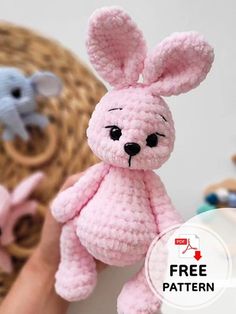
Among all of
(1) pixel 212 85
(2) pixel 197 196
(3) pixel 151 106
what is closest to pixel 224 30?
(1) pixel 212 85

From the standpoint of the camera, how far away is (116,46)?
14.0 inches

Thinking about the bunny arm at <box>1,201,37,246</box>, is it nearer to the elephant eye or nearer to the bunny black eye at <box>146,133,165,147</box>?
the elephant eye

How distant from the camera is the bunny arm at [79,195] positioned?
37cm

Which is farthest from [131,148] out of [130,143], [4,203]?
[4,203]

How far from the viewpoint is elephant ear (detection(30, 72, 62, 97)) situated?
568mm

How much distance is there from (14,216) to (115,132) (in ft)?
0.90

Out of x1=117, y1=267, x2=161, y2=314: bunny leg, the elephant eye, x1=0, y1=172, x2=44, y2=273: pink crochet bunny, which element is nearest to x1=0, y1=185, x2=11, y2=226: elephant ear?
x1=0, y1=172, x2=44, y2=273: pink crochet bunny

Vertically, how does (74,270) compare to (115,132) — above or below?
below

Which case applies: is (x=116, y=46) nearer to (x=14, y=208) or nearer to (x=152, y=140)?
(x=152, y=140)

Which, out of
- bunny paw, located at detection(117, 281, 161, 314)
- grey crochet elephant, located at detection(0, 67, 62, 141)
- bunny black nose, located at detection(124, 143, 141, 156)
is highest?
grey crochet elephant, located at detection(0, 67, 62, 141)

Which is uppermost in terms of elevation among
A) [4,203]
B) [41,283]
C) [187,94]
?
[187,94]

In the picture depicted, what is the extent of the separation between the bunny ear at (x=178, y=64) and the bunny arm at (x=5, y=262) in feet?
1.08

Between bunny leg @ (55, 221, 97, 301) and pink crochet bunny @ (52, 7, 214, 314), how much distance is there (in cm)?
2

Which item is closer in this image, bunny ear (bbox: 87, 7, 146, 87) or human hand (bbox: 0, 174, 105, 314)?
bunny ear (bbox: 87, 7, 146, 87)
